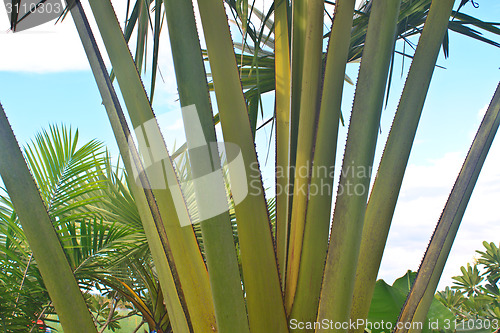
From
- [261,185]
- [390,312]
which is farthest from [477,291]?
[261,185]

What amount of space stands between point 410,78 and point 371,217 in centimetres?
28

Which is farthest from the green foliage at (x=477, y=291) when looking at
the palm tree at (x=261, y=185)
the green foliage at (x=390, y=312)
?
the palm tree at (x=261, y=185)

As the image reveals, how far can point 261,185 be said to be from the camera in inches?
23.2

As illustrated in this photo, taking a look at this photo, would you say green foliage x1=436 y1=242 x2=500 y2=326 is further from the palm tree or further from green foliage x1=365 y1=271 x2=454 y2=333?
the palm tree

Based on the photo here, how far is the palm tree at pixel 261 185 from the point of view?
1.68 feet

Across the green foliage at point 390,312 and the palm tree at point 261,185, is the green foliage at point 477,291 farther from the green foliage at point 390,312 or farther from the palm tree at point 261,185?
the palm tree at point 261,185

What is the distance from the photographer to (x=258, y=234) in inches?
22.9

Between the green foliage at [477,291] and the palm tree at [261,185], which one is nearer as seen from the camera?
the palm tree at [261,185]

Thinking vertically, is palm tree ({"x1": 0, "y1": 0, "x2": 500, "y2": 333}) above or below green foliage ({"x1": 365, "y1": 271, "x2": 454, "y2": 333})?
above

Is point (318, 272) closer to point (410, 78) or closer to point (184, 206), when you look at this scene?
point (184, 206)

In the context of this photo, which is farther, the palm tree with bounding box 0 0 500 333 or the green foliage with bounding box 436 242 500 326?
the green foliage with bounding box 436 242 500 326

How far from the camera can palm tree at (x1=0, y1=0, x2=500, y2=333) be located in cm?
51

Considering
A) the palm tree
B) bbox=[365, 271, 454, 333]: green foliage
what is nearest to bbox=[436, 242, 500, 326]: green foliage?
bbox=[365, 271, 454, 333]: green foliage

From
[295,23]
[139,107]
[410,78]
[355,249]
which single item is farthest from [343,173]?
[295,23]
